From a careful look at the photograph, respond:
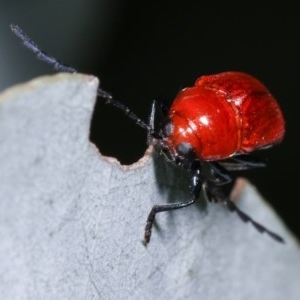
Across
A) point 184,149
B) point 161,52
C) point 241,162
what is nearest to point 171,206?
point 184,149

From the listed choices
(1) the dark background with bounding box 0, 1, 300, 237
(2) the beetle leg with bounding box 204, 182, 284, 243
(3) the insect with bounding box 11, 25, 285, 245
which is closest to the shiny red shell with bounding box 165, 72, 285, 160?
(3) the insect with bounding box 11, 25, 285, 245

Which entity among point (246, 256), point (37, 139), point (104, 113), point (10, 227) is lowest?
point (104, 113)

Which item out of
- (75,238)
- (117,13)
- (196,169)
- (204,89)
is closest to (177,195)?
(196,169)

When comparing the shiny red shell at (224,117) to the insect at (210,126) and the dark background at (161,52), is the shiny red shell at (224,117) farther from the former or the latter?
the dark background at (161,52)

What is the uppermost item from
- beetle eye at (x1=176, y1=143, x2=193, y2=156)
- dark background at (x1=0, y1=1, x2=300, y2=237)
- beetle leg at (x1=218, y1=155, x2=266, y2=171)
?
beetle eye at (x1=176, y1=143, x2=193, y2=156)

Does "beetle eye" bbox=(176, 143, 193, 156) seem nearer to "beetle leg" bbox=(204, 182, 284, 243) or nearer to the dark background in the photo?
"beetle leg" bbox=(204, 182, 284, 243)

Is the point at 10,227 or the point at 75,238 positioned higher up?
the point at 10,227

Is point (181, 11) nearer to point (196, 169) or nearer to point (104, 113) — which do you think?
point (104, 113)

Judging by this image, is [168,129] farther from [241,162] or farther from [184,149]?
[241,162]
